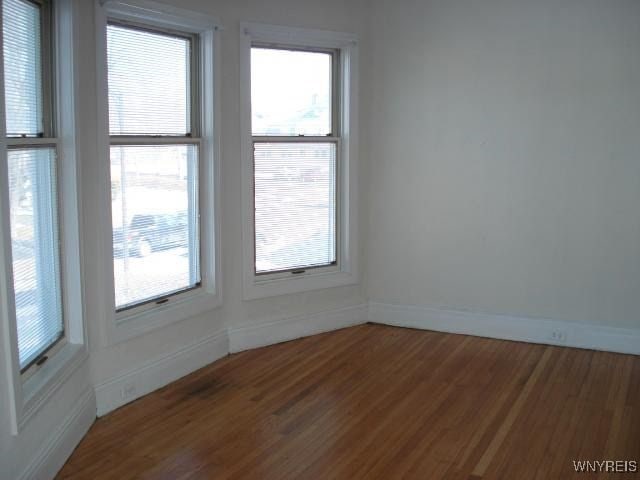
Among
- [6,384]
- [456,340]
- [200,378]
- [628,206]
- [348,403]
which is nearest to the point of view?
[6,384]

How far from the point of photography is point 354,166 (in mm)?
5793

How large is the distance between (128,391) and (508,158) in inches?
121

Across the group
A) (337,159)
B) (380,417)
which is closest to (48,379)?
(380,417)

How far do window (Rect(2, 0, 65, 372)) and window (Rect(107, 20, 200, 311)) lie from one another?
21.2 inches

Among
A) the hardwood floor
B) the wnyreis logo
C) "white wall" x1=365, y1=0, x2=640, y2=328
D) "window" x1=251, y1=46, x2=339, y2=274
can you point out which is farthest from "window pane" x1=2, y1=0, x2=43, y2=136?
the wnyreis logo

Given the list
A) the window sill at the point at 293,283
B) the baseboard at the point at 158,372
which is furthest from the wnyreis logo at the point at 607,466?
the window sill at the point at 293,283

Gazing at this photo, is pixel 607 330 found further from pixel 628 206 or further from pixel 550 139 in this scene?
pixel 550 139

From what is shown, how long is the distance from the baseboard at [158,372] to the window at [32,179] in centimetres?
52

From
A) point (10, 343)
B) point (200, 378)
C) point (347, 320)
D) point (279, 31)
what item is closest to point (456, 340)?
point (347, 320)

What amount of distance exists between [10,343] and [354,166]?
331cm

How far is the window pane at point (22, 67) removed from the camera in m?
3.23

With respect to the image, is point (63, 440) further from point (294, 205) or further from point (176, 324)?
point (294, 205)

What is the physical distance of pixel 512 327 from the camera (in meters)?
5.62

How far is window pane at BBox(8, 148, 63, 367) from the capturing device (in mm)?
3289
